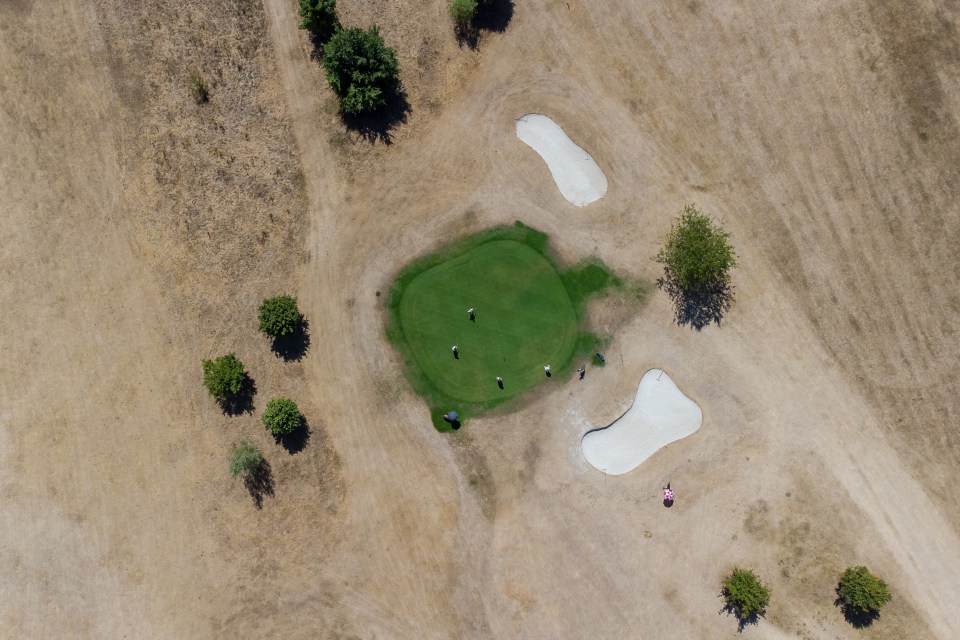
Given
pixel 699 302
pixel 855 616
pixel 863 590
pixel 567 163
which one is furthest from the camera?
pixel 567 163

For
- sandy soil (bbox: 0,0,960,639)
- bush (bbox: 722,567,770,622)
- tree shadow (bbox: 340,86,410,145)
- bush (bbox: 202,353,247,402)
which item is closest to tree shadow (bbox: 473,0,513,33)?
sandy soil (bbox: 0,0,960,639)

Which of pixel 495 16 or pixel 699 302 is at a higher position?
pixel 495 16

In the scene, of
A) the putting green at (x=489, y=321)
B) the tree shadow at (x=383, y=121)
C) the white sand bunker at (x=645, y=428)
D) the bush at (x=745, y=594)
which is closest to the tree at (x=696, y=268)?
the white sand bunker at (x=645, y=428)

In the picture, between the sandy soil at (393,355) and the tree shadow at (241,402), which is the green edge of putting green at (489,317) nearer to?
the sandy soil at (393,355)

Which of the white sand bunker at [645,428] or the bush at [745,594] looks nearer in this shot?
the bush at [745,594]

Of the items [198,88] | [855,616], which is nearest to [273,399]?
[198,88]

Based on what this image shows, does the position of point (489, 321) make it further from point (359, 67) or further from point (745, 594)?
point (745, 594)
